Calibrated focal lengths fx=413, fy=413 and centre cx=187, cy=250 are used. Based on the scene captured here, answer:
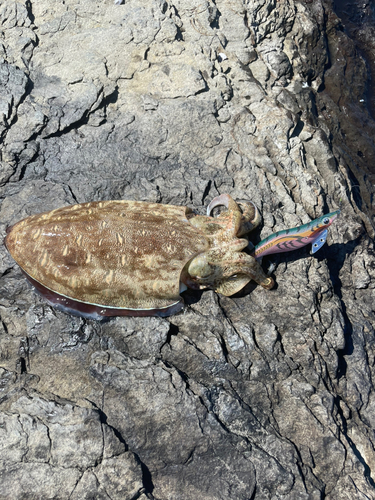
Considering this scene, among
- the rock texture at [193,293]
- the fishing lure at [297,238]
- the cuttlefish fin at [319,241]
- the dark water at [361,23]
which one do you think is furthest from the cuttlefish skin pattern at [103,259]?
the dark water at [361,23]

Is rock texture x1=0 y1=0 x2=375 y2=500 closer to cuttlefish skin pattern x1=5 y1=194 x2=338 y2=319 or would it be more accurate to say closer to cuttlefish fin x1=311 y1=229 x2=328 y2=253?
cuttlefish skin pattern x1=5 y1=194 x2=338 y2=319

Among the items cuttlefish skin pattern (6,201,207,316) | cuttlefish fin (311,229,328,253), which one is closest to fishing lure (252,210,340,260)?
cuttlefish fin (311,229,328,253)

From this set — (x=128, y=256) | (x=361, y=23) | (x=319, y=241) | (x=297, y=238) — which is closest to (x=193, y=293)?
(x=128, y=256)

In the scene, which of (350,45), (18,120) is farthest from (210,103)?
(350,45)

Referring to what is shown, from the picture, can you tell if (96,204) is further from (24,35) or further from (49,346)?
(24,35)

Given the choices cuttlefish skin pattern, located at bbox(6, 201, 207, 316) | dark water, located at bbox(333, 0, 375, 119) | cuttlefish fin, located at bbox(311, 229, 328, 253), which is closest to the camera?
cuttlefish skin pattern, located at bbox(6, 201, 207, 316)

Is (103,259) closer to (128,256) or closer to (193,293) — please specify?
(128,256)

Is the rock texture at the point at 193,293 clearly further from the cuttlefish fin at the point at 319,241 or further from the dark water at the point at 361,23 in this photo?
the dark water at the point at 361,23

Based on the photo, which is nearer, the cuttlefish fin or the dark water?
the cuttlefish fin
